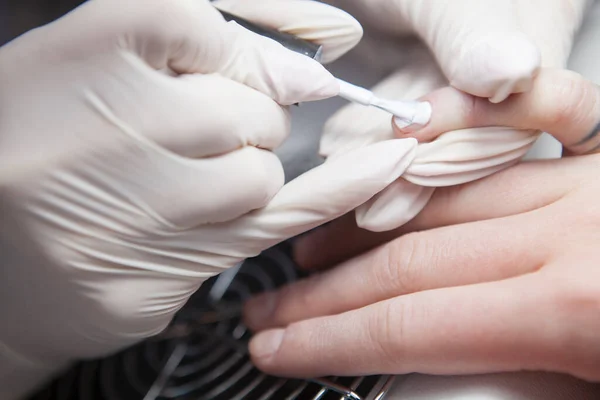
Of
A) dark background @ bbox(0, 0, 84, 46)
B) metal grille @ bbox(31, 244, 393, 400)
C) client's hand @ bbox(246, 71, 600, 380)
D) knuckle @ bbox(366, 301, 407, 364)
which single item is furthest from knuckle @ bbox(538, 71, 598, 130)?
dark background @ bbox(0, 0, 84, 46)

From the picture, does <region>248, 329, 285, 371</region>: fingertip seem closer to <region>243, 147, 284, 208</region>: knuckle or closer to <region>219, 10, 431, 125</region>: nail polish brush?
<region>243, 147, 284, 208</region>: knuckle

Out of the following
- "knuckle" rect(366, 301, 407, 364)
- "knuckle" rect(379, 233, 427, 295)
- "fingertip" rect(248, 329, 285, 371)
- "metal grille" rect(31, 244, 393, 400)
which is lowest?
"metal grille" rect(31, 244, 393, 400)

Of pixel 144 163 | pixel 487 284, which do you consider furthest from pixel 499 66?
pixel 144 163

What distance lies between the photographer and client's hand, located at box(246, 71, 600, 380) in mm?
539

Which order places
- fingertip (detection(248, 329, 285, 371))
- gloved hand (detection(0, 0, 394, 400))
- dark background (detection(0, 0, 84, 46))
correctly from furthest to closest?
1. dark background (detection(0, 0, 84, 46))
2. fingertip (detection(248, 329, 285, 371))
3. gloved hand (detection(0, 0, 394, 400))

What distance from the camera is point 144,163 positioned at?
537mm

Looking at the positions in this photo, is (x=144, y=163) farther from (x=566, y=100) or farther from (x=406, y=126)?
(x=566, y=100)

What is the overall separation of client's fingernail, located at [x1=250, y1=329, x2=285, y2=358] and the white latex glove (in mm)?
221

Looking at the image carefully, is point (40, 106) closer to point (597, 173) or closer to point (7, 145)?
point (7, 145)

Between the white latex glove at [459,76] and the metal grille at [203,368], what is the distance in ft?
0.91

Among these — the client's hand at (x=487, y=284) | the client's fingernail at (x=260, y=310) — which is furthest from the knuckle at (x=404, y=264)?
the client's fingernail at (x=260, y=310)

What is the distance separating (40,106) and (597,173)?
623 mm

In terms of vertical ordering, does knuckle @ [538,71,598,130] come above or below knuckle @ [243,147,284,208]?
above

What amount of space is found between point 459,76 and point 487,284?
0.24 meters
